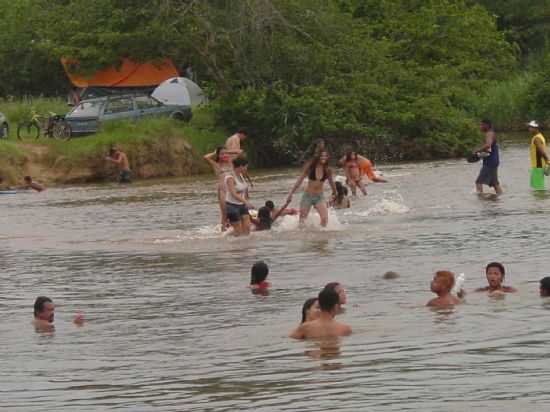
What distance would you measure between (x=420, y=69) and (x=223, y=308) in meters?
31.6

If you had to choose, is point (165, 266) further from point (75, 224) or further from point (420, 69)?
point (420, 69)

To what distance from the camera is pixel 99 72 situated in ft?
169

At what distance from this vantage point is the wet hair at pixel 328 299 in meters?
13.2

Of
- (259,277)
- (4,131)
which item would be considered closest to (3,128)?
(4,131)

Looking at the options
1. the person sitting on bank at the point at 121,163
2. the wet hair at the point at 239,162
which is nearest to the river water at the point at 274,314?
the wet hair at the point at 239,162

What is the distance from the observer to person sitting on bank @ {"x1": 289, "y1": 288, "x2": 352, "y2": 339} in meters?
13.3

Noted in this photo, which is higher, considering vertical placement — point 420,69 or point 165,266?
point 420,69

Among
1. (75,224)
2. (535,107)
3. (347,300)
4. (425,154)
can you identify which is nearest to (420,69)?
(425,154)

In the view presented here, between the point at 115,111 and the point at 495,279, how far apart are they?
3134 cm

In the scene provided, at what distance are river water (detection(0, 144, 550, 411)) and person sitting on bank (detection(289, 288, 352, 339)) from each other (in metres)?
0.16

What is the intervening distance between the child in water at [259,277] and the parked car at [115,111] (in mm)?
28099

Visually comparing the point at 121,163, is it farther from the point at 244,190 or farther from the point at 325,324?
the point at 325,324

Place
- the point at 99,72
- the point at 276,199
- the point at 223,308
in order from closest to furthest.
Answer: the point at 223,308 → the point at 276,199 → the point at 99,72

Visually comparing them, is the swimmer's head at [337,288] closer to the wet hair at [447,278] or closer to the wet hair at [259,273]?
the wet hair at [447,278]
